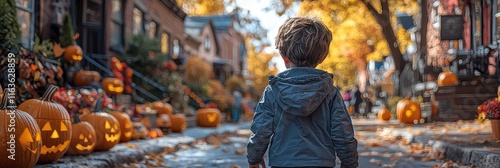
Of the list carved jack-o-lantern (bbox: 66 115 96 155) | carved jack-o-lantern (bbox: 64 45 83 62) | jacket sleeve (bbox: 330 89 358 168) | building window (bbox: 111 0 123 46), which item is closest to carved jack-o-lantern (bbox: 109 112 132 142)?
carved jack-o-lantern (bbox: 66 115 96 155)

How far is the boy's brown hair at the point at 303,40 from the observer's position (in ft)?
10.1

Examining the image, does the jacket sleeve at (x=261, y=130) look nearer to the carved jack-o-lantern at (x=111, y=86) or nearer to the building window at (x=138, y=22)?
the carved jack-o-lantern at (x=111, y=86)

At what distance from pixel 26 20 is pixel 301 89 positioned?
9.07 metres

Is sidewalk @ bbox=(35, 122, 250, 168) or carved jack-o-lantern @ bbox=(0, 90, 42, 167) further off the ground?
carved jack-o-lantern @ bbox=(0, 90, 42, 167)

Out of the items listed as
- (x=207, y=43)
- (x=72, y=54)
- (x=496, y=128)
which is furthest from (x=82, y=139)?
(x=207, y=43)

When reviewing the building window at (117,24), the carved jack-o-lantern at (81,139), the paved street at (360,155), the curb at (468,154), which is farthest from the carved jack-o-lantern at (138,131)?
the building window at (117,24)

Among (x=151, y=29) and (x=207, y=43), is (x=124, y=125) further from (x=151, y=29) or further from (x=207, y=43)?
(x=207, y=43)

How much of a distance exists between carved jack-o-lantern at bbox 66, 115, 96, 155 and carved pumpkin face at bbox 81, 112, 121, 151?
1.49ft

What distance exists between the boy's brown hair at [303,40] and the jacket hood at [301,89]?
61 mm

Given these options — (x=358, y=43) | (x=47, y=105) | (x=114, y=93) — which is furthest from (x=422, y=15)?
(x=358, y=43)

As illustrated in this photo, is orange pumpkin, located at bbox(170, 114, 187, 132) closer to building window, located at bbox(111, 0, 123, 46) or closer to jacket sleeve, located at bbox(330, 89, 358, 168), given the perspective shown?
building window, located at bbox(111, 0, 123, 46)

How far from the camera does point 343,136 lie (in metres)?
3.07

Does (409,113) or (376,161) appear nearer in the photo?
(376,161)

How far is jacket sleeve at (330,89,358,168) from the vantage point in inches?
121
